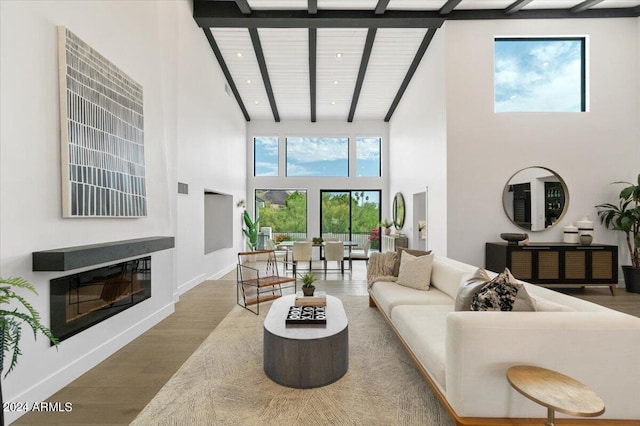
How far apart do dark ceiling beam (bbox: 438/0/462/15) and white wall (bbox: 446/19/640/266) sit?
22 centimetres

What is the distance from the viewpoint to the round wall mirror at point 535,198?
527 centimetres

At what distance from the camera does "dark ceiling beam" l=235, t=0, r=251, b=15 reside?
4988mm

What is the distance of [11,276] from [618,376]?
3.68 metres

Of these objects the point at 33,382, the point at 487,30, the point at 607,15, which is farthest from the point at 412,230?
the point at 33,382

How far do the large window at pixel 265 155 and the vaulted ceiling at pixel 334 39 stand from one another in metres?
1.32

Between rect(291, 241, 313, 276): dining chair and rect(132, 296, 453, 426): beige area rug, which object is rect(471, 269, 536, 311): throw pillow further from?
rect(291, 241, 313, 276): dining chair

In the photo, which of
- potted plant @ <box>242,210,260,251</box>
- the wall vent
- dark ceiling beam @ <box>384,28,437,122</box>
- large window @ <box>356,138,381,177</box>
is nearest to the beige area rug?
the wall vent

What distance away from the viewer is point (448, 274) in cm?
342

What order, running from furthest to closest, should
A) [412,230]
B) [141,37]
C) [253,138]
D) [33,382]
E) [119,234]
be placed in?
[253,138] < [412,230] < [141,37] < [119,234] < [33,382]

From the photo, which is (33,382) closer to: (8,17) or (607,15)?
(8,17)

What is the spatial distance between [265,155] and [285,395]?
8.41m

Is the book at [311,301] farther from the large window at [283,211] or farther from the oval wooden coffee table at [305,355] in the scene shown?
the large window at [283,211]

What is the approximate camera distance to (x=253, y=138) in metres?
9.76

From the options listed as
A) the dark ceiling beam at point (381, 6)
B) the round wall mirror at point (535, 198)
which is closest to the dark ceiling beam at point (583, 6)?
the round wall mirror at point (535, 198)
